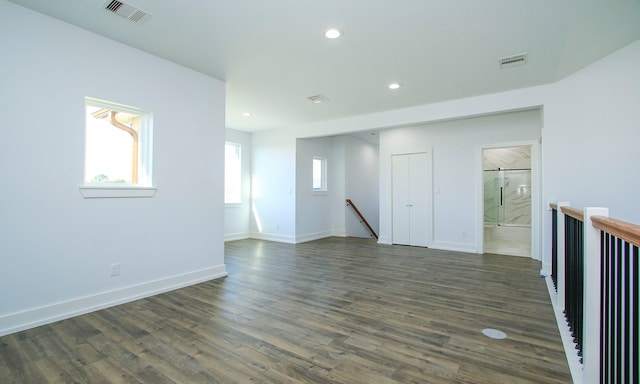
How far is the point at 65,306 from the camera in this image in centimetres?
277

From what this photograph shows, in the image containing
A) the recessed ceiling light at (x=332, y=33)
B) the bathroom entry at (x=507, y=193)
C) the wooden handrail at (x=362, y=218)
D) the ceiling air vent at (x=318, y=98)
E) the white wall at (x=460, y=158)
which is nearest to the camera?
the recessed ceiling light at (x=332, y=33)

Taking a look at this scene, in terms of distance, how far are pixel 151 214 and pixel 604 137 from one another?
216 inches

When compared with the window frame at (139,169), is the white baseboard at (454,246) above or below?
below

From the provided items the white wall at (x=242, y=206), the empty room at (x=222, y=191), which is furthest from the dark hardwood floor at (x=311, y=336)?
the white wall at (x=242, y=206)

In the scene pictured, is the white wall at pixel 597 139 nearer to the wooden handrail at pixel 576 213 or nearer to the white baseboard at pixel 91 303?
the wooden handrail at pixel 576 213

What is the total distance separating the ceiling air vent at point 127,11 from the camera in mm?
2529

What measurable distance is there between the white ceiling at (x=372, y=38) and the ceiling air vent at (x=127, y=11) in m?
0.06

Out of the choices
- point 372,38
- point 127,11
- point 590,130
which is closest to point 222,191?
point 127,11

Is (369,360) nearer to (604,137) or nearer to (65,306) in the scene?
(65,306)

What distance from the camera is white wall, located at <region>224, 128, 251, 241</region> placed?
721 cm

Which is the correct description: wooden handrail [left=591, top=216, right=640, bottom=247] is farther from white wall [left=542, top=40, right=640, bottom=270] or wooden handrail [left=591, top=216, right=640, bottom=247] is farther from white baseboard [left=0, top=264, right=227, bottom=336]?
white baseboard [left=0, top=264, right=227, bottom=336]

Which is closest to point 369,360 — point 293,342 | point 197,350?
point 293,342

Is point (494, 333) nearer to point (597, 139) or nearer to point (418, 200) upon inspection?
point (597, 139)

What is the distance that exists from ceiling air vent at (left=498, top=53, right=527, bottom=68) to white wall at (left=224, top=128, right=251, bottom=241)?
5638mm
